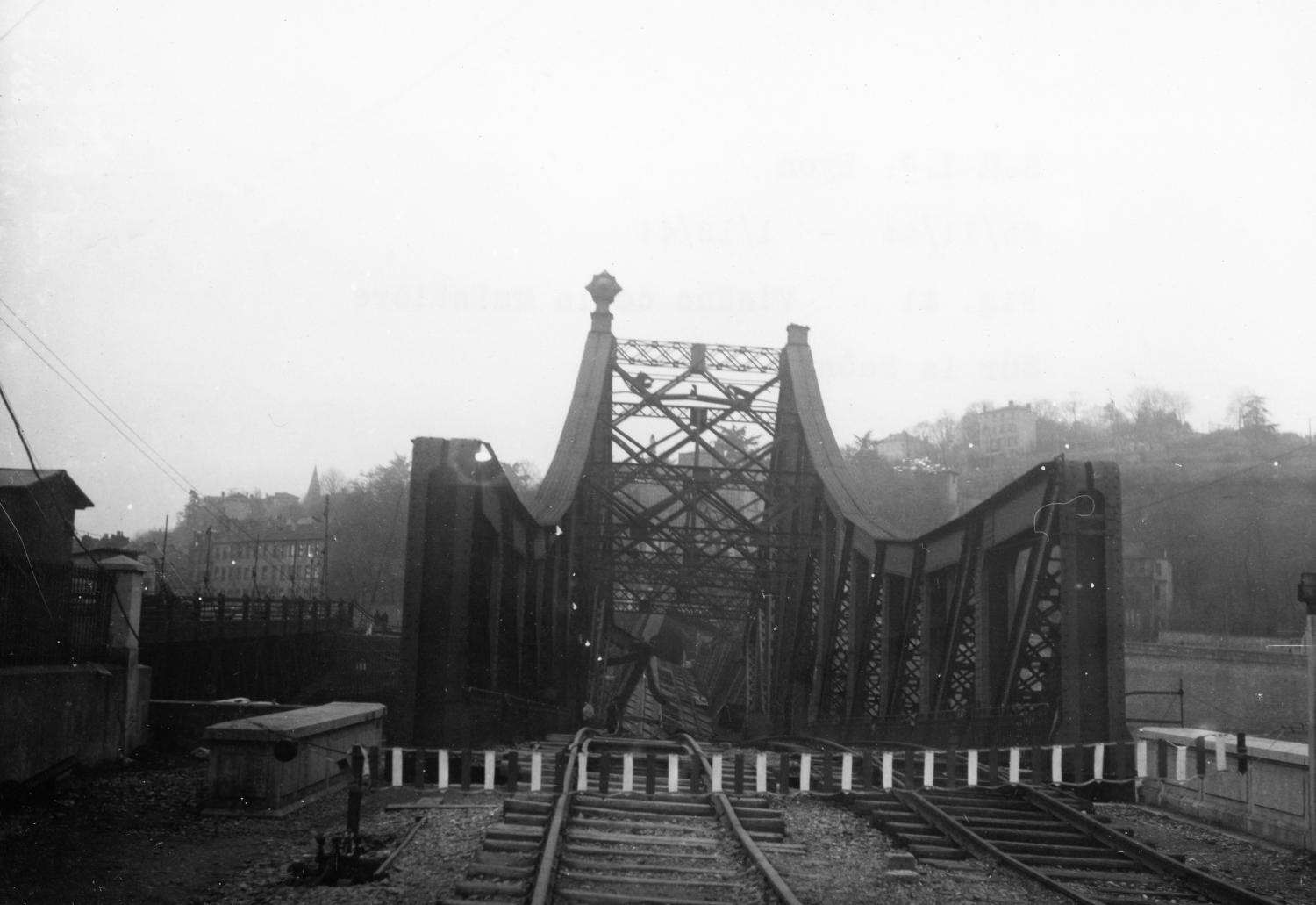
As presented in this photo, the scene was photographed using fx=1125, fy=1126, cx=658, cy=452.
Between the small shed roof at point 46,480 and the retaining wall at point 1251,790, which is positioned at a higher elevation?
the small shed roof at point 46,480

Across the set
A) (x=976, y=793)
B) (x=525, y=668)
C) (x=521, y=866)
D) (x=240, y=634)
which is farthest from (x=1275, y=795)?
(x=240, y=634)

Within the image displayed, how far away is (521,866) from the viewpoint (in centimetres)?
745

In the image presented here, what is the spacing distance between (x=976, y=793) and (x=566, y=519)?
13.4m

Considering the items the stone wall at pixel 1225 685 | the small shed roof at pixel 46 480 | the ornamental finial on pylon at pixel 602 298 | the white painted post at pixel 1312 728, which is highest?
the ornamental finial on pylon at pixel 602 298

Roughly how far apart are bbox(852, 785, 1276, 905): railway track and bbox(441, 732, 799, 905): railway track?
124 centimetres

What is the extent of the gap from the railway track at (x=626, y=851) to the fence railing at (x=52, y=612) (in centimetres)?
714

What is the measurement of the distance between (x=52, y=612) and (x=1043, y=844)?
1212cm

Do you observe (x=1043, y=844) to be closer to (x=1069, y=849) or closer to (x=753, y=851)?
(x=1069, y=849)

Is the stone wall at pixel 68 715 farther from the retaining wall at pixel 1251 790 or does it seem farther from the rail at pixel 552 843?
the retaining wall at pixel 1251 790

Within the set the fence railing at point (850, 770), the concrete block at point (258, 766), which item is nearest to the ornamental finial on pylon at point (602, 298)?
the fence railing at point (850, 770)

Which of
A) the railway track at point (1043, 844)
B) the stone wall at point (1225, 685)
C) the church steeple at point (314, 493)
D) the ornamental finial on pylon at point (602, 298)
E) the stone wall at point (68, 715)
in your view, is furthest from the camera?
the church steeple at point (314, 493)

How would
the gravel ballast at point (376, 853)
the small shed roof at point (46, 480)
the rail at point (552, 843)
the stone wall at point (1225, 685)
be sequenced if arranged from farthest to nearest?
1. the stone wall at point (1225, 685)
2. the small shed roof at point (46, 480)
3. the gravel ballast at point (376, 853)
4. the rail at point (552, 843)

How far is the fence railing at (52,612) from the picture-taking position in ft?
43.9

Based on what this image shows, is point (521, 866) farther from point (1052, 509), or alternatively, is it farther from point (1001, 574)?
point (1001, 574)
